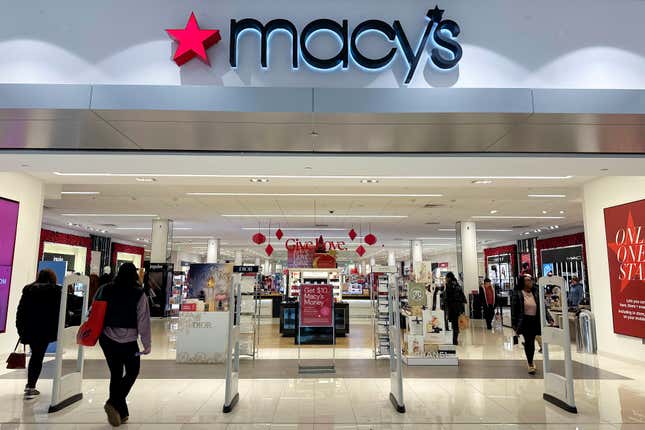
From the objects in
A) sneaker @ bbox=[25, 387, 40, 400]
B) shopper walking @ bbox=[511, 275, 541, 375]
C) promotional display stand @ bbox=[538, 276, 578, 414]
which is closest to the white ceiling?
promotional display stand @ bbox=[538, 276, 578, 414]

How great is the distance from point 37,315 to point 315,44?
4275mm

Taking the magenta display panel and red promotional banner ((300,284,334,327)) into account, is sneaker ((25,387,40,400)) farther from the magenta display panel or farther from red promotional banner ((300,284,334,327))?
red promotional banner ((300,284,334,327))

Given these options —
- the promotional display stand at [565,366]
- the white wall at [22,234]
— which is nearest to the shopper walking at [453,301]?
the promotional display stand at [565,366]

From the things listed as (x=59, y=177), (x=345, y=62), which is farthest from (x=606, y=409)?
(x=59, y=177)

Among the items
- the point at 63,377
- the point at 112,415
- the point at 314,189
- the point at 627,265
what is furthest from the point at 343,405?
the point at 627,265

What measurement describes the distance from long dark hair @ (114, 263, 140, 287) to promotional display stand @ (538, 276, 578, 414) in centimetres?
436

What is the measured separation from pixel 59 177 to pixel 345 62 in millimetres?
6329

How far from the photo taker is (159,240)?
48.9ft

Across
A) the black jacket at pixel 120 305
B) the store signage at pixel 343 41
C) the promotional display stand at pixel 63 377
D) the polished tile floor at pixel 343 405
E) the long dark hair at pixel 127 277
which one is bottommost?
the polished tile floor at pixel 343 405

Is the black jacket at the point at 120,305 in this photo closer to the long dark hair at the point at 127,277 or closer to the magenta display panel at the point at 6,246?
the long dark hair at the point at 127,277

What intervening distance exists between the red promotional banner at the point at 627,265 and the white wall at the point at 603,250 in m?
0.14

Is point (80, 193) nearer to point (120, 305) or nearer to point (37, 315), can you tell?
point (37, 315)

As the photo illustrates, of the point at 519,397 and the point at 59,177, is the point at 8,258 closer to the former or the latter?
the point at 59,177

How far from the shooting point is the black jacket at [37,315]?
4.81 meters
